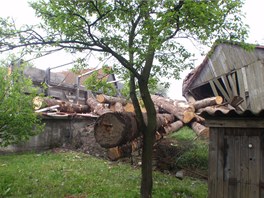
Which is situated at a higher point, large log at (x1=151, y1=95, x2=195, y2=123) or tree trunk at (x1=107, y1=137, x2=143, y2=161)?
large log at (x1=151, y1=95, x2=195, y2=123)

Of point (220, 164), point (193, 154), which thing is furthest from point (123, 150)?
point (220, 164)

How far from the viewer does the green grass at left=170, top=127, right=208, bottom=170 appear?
908 centimetres

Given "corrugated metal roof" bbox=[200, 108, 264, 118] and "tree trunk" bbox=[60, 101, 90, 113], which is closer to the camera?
"corrugated metal roof" bbox=[200, 108, 264, 118]

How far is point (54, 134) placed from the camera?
41.4ft

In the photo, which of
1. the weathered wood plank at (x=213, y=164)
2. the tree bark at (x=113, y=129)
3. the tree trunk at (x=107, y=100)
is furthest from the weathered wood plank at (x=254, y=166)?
the tree trunk at (x=107, y=100)

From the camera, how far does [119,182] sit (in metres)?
7.52

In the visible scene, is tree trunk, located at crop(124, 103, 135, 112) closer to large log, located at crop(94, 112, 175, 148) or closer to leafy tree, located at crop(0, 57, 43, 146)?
large log, located at crop(94, 112, 175, 148)

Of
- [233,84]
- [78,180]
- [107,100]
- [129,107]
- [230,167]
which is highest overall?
[233,84]

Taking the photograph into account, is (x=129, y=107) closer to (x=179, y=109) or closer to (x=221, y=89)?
(x=179, y=109)

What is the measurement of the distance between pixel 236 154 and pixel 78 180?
411 centimetres

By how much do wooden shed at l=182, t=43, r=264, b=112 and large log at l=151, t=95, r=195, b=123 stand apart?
188cm

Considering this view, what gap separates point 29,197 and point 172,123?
822 cm

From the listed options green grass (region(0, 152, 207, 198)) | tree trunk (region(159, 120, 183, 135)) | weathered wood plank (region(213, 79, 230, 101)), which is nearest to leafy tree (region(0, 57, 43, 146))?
green grass (region(0, 152, 207, 198))

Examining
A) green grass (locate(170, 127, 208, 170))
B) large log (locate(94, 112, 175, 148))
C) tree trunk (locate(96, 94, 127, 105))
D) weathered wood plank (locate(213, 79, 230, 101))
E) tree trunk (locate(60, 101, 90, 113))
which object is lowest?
green grass (locate(170, 127, 208, 170))
